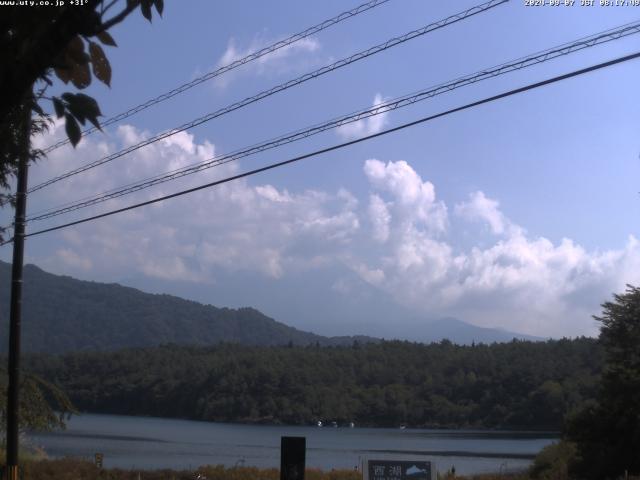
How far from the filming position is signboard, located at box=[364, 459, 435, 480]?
37.4 feet

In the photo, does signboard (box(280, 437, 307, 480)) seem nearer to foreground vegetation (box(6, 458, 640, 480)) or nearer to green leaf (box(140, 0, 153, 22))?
green leaf (box(140, 0, 153, 22))

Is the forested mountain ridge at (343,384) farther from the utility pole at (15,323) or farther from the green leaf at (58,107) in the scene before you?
the green leaf at (58,107)

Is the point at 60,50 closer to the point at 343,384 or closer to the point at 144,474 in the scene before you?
the point at 144,474

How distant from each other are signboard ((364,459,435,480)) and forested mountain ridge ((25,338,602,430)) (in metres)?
55.6

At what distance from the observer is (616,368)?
33438 millimetres

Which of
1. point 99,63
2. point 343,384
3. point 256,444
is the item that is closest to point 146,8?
point 99,63

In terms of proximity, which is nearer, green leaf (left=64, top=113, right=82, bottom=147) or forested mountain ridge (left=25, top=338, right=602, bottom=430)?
green leaf (left=64, top=113, right=82, bottom=147)

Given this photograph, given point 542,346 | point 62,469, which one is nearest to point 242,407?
point 542,346

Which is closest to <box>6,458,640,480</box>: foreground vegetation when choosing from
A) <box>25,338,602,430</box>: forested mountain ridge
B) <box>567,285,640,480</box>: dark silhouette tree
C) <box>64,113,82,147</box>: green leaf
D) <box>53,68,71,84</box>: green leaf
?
<box>567,285,640,480</box>: dark silhouette tree

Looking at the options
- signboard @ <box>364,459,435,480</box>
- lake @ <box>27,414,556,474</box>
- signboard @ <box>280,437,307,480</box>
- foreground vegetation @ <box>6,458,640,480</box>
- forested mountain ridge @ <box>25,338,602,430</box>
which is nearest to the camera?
signboard @ <box>280,437,307,480</box>

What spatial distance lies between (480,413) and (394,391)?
31.2 feet

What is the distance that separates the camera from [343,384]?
282 feet

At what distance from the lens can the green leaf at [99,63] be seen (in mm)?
4082

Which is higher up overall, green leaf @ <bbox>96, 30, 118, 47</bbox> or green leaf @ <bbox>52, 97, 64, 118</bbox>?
green leaf @ <bbox>96, 30, 118, 47</bbox>
